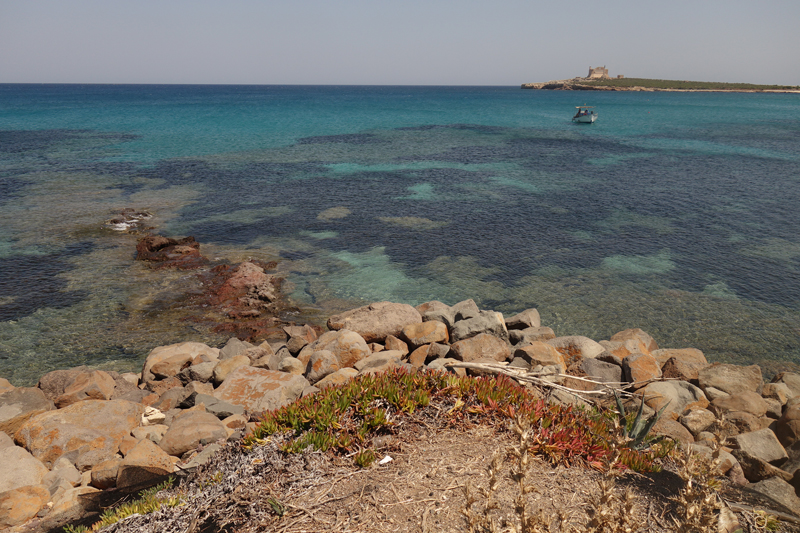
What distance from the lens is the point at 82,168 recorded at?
137 feet

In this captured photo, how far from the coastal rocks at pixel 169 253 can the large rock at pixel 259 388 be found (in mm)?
12033

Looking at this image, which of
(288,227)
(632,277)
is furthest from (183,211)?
(632,277)

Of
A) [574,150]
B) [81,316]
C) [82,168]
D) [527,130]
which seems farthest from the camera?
[527,130]

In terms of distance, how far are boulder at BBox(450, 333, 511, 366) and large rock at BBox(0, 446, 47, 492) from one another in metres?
8.10

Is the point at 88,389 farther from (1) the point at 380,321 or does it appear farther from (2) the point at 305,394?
(1) the point at 380,321

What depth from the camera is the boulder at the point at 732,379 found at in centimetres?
1126

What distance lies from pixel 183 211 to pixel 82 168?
63.3 ft

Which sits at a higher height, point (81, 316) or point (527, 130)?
point (527, 130)

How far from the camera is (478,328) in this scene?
12336 mm

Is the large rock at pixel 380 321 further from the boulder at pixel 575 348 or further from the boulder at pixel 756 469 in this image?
the boulder at pixel 756 469

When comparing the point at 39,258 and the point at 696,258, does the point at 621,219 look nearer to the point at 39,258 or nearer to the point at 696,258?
the point at 696,258

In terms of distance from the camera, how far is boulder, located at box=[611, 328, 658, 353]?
1423 cm

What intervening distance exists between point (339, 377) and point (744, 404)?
8.62 m

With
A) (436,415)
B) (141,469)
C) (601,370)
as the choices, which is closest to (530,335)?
(601,370)
